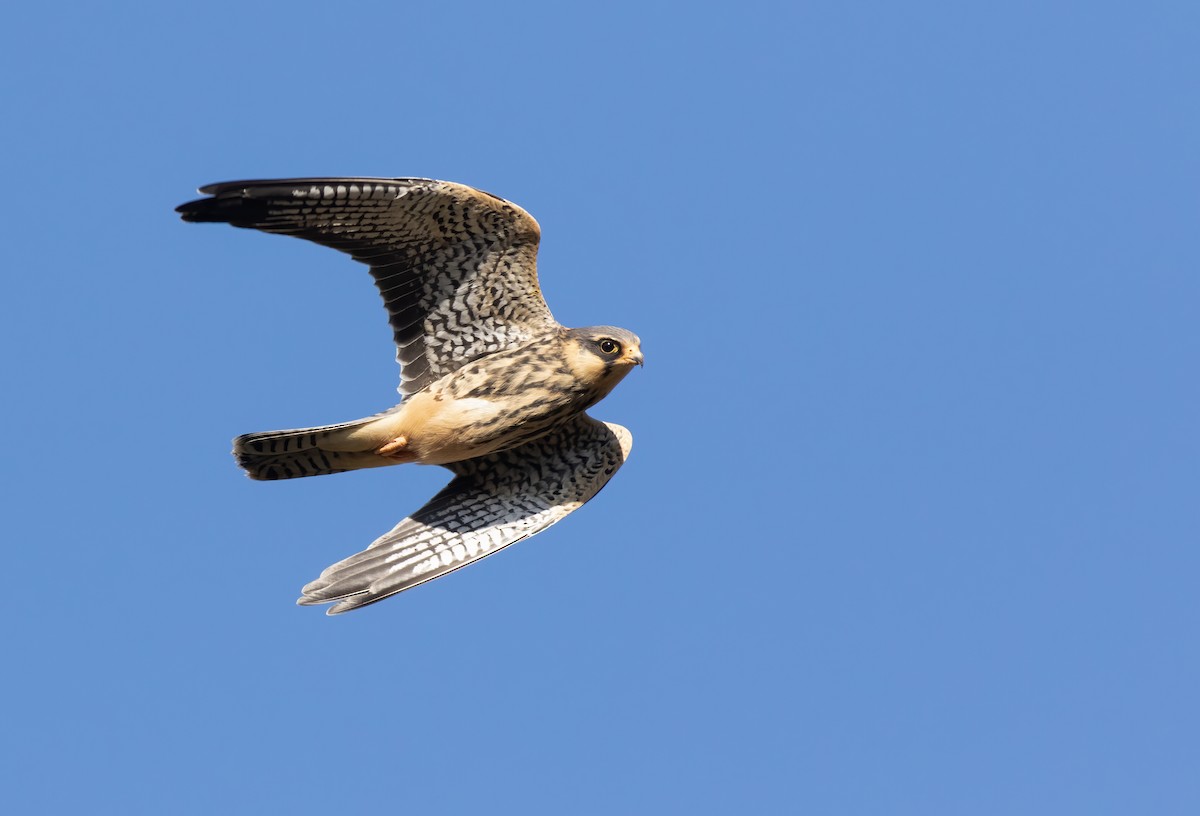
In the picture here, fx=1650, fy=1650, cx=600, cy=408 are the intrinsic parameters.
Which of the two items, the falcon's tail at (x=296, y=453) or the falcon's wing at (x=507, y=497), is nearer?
the falcon's tail at (x=296, y=453)

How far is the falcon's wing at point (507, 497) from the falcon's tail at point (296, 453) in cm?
71

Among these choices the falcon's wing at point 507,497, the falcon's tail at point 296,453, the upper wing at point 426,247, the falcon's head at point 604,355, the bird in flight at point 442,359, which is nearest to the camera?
the upper wing at point 426,247

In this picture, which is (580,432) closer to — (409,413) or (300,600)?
(409,413)

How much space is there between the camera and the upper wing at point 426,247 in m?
10.5

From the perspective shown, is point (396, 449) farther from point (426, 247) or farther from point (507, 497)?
point (426, 247)

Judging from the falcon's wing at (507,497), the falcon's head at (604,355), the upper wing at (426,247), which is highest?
the upper wing at (426,247)

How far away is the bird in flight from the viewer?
1083 cm

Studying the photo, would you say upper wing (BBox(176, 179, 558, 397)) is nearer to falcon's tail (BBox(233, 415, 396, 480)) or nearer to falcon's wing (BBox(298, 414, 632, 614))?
falcon's tail (BBox(233, 415, 396, 480))

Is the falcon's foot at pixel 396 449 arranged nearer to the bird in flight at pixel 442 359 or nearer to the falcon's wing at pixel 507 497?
the bird in flight at pixel 442 359

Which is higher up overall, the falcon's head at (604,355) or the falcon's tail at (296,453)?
the falcon's head at (604,355)

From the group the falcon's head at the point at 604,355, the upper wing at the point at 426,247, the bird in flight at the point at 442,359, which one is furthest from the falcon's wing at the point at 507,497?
the upper wing at the point at 426,247

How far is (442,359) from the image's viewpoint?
1142 centimetres

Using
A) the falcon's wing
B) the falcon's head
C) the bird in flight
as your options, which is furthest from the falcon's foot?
the falcon's head

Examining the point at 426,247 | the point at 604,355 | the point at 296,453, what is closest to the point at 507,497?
the point at 604,355
